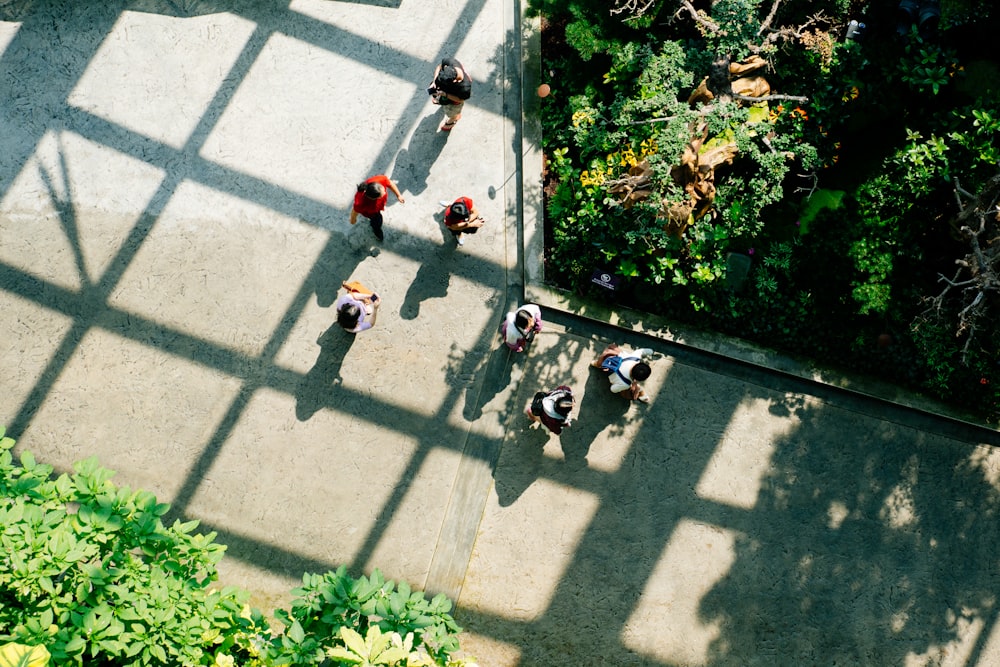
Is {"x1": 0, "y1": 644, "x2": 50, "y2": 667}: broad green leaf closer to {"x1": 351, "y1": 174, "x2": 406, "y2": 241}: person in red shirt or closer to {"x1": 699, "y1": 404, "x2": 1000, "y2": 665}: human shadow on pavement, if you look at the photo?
{"x1": 351, "y1": 174, "x2": 406, "y2": 241}: person in red shirt

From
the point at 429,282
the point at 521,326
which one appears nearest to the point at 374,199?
the point at 429,282

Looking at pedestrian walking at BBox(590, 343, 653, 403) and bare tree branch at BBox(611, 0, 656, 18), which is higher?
bare tree branch at BBox(611, 0, 656, 18)

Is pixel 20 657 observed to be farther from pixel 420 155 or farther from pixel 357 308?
pixel 420 155

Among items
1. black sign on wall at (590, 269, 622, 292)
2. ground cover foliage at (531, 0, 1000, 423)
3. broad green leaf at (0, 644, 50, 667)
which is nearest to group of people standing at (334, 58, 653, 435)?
black sign on wall at (590, 269, 622, 292)

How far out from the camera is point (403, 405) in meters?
7.67

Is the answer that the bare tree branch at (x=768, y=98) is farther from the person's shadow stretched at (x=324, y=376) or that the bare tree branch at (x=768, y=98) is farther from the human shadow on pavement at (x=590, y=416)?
the person's shadow stretched at (x=324, y=376)

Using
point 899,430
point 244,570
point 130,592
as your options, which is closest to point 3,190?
point 244,570

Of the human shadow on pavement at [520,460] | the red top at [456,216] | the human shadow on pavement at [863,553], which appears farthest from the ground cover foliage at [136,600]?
the human shadow on pavement at [863,553]

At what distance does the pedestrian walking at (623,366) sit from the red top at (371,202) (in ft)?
9.21

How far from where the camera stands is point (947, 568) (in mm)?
7617

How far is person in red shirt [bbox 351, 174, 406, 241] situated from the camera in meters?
6.89

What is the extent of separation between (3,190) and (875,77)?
948 centimetres

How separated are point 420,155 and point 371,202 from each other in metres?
1.24

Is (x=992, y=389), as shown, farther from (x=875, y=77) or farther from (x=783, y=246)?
(x=875, y=77)
